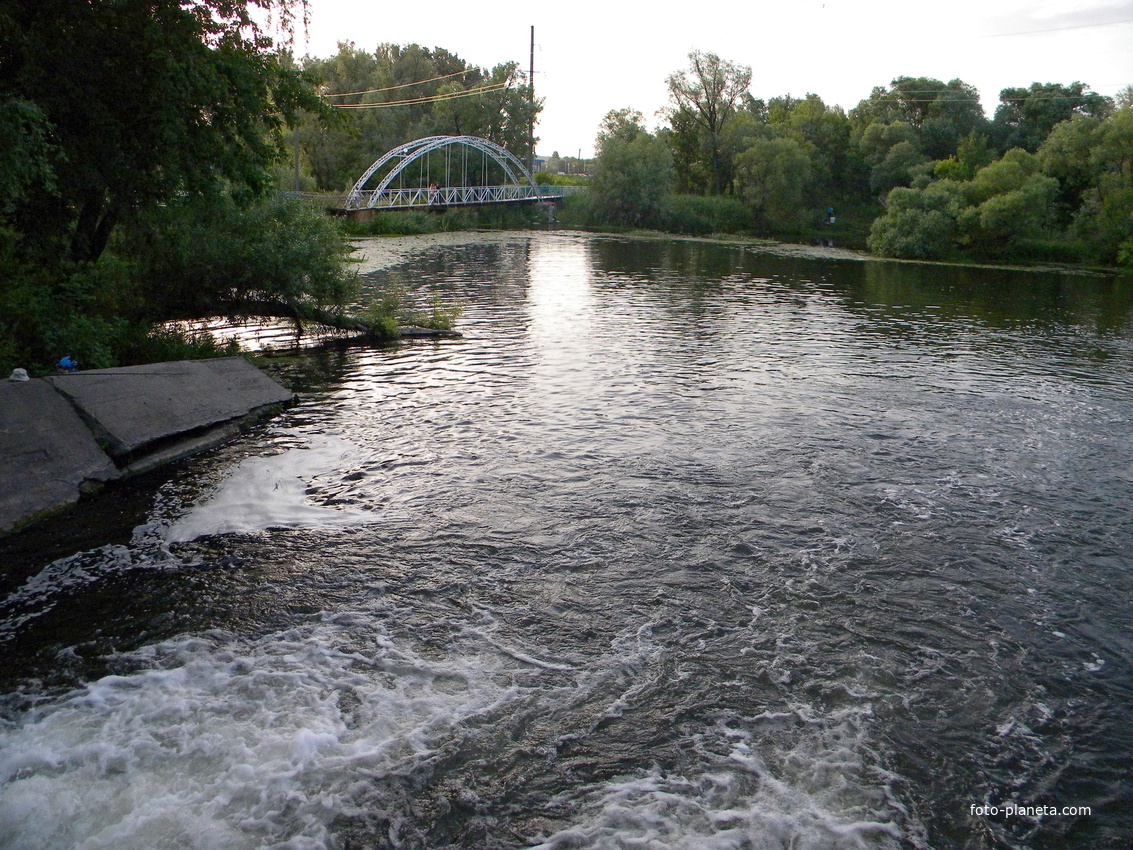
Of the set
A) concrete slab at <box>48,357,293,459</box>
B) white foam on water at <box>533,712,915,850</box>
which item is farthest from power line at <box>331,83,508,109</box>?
white foam on water at <box>533,712,915,850</box>

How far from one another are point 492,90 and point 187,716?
348ft

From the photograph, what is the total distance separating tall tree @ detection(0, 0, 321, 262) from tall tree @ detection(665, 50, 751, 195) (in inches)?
3409

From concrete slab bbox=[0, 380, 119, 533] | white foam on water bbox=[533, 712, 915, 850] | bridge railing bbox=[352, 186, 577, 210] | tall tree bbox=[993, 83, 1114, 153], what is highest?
tall tree bbox=[993, 83, 1114, 153]

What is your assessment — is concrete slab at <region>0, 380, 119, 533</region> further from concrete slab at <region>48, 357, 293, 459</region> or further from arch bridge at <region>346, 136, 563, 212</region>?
arch bridge at <region>346, 136, 563, 212</region>

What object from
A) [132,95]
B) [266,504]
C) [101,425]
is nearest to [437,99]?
[132,95]

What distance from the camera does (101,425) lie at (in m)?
11.3

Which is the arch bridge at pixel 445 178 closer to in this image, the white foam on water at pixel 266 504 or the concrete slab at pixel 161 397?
the concrete slab at pixel 161 397

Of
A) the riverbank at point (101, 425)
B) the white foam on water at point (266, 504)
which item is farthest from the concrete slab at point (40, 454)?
the white foam on water at point (266, 504)

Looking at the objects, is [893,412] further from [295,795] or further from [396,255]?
[396,255]

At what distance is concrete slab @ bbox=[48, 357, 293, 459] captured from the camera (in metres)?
11.4

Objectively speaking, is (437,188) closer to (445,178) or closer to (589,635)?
(445,178)

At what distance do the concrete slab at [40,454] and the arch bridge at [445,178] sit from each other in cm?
5893

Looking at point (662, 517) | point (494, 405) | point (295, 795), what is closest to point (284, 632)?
point (295, 795)

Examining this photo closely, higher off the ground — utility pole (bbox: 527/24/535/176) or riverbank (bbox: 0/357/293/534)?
utility pole (bbox: 527/24/535/176)
